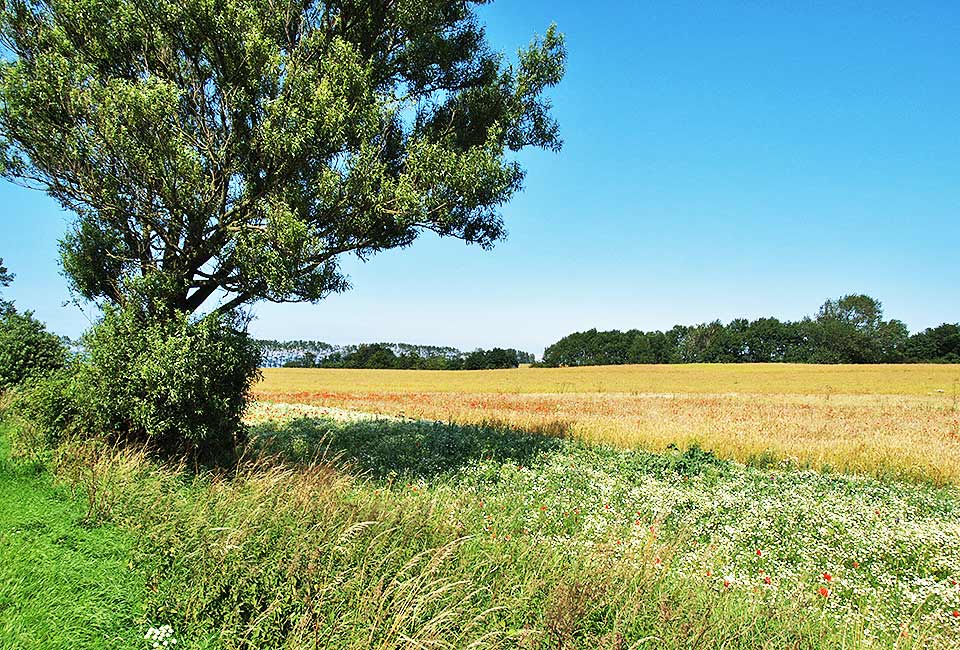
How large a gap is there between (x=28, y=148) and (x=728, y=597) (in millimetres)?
11879

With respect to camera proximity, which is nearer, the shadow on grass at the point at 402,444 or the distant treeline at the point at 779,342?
the shadow on grass at the point at 402,444

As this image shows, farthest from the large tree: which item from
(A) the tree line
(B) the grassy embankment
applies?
(A) the tree line

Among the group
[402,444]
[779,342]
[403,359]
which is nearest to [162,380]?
[402,444]

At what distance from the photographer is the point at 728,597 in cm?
468

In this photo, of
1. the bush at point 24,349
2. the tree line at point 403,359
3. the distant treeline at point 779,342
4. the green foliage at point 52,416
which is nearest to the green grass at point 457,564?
the green foliage at point 52,416

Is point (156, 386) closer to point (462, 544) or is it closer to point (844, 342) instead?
point (462, 544)

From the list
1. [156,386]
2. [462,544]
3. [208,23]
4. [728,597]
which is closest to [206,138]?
[208,23]

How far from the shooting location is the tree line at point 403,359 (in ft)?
270

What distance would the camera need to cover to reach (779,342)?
93.4 metres

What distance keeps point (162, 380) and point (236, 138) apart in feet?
14.3

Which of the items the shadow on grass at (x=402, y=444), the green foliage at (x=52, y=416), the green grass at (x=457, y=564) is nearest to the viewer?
the green grass at (x=457, y=564)

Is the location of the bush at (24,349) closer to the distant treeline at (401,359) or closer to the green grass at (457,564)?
the green grass at (457,564)

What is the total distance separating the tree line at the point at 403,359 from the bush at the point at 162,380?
71.6m

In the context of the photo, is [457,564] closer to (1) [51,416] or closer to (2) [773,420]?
(1) [51,416]
